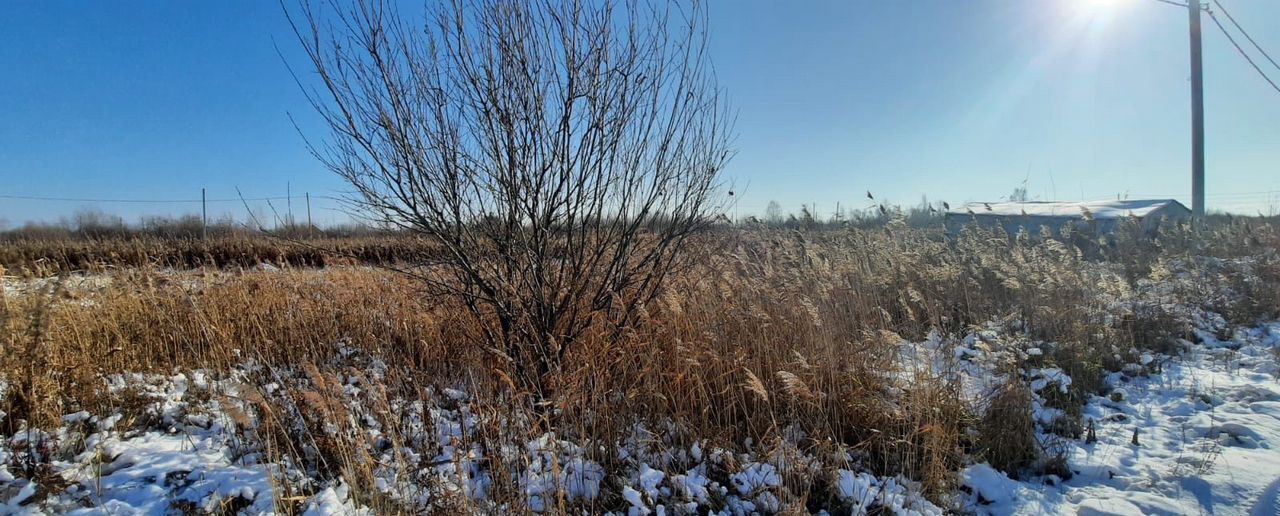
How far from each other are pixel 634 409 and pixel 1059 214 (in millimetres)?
13557

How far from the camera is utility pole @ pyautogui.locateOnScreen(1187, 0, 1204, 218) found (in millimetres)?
9891

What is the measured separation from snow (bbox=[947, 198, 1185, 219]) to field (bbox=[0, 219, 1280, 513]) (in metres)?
8.04

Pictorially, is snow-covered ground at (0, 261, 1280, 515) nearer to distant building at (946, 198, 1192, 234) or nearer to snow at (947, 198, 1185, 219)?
distant building at (946, 198, 1192, 234)

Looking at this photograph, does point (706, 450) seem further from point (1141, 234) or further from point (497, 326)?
point (1141, 234)

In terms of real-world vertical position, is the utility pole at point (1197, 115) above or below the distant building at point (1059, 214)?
above

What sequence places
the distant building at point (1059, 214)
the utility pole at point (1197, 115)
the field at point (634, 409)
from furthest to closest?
the distant building at point (1059, 214), the utility pole at point (1197, 115), the field at point (634, 409)

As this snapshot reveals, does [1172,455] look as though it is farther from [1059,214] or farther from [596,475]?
[1059,214]

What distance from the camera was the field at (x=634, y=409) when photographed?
87.8 inches

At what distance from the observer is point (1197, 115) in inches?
395

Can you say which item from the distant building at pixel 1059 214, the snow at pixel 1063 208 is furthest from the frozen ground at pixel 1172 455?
the snow at pixel 1063 208

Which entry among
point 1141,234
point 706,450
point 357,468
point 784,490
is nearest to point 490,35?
point 357,468

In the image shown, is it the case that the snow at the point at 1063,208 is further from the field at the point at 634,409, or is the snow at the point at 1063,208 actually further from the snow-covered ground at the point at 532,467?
the snow-covered ground at the point at 532,467

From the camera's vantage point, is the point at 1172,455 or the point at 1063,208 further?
the point at 1063,208

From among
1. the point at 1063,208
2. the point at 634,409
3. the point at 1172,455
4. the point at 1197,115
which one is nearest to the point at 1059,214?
the point at 1063,208
